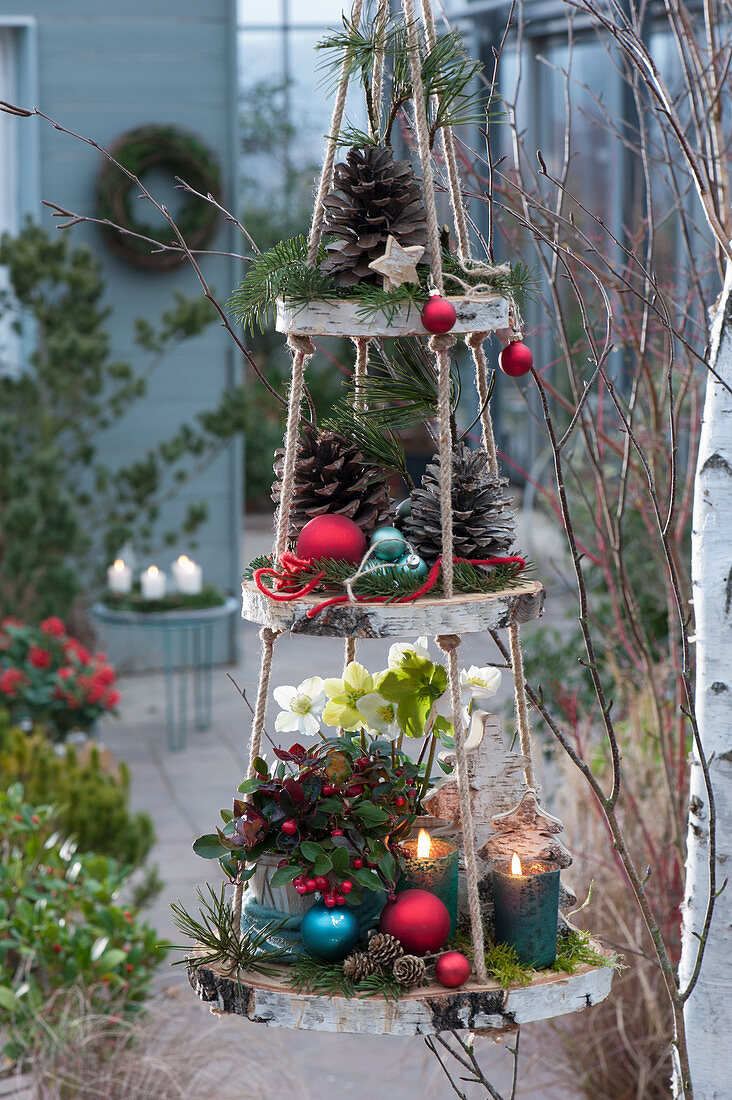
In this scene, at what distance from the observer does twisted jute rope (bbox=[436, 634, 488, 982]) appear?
46.3 inches

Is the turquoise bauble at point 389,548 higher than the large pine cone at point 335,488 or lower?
lower

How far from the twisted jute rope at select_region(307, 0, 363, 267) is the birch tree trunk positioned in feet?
1.64

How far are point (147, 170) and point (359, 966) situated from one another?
15.4 feet

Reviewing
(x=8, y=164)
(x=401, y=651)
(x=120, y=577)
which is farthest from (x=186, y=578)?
(x=401, y=651)

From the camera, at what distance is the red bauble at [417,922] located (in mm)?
1188

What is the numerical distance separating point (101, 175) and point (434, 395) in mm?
4315

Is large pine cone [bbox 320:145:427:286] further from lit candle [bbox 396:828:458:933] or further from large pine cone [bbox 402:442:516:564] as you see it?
lit candle [bbox 396:828:458:933]

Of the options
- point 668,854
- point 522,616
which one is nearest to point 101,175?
point 668,854

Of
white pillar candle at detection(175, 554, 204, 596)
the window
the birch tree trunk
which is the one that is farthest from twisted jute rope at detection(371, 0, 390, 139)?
the window

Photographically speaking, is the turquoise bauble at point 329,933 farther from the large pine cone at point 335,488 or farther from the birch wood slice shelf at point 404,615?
the large pine cone at point 335,488

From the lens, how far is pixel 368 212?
50.1 inches

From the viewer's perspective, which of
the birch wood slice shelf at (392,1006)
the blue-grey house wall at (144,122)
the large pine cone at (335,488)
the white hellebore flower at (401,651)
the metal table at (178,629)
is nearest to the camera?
the birch wood slice shelf at (392,1006)

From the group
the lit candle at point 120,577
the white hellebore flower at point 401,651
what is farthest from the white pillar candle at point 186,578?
the white hellebore flower at point 401,651

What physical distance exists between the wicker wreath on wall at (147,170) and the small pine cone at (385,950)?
4.38 metres
